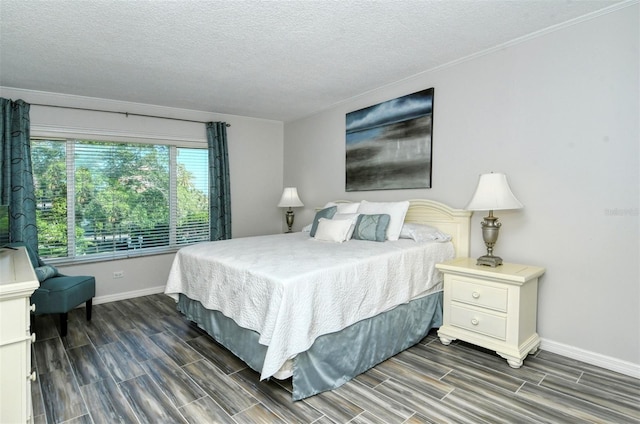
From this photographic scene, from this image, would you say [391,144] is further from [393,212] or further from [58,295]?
[58,295]

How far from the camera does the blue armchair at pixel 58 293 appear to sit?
3090 mm

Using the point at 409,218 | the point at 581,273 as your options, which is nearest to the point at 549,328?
the point at 581,273

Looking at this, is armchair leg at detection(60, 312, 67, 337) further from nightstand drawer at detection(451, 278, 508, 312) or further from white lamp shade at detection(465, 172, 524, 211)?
white lamp shade at detection(465, 172, 524, 211)

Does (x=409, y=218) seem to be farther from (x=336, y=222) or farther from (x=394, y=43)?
(x=394, y=43)

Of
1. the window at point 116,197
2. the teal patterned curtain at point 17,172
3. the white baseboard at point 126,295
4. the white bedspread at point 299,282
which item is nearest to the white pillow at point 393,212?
the white bedspread at point 299,282

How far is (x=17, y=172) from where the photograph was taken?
360 cm

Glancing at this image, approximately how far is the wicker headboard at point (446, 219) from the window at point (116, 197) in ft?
10.0

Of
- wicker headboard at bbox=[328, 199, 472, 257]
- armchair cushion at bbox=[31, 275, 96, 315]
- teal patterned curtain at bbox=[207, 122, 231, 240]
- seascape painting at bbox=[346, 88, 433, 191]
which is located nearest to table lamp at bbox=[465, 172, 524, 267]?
wicker headboard at bbox=[328, 199, 472, 257]

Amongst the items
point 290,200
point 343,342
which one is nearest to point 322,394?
point 343,342

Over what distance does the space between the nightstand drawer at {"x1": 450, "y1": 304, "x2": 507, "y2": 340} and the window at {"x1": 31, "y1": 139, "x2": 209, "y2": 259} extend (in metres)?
3.64

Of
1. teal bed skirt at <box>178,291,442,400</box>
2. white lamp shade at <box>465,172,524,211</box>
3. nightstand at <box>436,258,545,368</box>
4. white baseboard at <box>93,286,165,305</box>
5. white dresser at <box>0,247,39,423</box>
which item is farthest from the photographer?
white baseboard at <box>93,286,165,305</box>

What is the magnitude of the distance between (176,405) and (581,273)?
294 cm

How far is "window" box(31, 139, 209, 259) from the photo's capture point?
3918 mm

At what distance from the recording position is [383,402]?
2.07m
